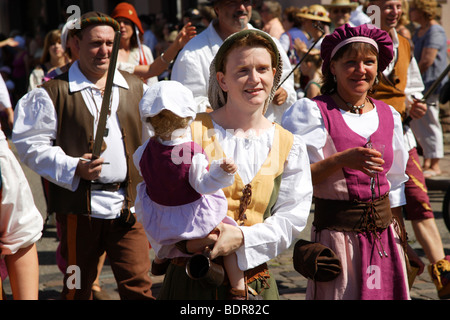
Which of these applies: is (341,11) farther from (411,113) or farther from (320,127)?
(320,127)

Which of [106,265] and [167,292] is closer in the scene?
[167,292]

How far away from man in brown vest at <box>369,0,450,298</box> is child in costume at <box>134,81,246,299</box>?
247cm

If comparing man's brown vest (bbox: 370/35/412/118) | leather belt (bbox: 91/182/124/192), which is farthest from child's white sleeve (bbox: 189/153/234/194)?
man's brown vest (bbox: 370/35/412/118)

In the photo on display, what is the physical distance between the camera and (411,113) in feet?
16.7

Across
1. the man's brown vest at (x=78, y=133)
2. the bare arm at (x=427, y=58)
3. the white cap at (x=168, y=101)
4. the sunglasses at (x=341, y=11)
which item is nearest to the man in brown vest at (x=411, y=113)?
the man's brown vest at (x=78, y=133)

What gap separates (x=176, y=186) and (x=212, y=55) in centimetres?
237

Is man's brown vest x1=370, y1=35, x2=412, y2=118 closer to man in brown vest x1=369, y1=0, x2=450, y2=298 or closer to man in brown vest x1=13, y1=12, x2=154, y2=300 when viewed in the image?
man in brown vest x1=369, y1=0, x2=450, y2=298

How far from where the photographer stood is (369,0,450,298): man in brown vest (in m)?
5.15

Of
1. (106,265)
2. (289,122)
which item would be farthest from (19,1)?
(289,122)

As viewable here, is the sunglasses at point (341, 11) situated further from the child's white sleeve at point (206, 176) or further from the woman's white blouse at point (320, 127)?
the child's white sleeve at point (206, 176)

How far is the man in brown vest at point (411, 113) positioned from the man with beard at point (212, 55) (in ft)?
2.17
